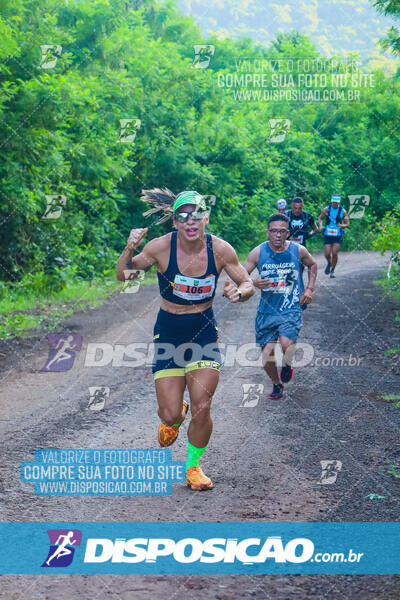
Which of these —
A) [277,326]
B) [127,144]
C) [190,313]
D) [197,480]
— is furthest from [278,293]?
[127,144]

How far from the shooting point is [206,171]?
82.6ft

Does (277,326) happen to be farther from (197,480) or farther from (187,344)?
(197,480)

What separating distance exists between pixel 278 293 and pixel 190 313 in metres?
2.77

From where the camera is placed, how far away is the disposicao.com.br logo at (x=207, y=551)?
4.25 m

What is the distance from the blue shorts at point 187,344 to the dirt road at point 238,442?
910 mm

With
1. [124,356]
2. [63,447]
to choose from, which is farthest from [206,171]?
[63,447]

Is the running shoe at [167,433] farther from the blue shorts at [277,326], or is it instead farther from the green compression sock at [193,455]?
the blue shorts at [277,326]

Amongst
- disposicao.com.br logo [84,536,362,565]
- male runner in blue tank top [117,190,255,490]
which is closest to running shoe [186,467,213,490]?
male runner in blue tank top [117,190,255,490]

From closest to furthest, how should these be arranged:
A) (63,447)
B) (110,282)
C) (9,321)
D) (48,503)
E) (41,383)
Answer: (48,503)
(63,447)
(41,383)
(9,321)
(110,282)

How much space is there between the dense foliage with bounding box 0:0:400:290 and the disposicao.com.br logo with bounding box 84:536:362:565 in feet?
34.5

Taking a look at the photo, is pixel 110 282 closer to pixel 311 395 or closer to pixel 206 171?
pixel 206 171

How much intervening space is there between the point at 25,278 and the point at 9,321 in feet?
10.7

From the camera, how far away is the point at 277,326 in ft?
26.9

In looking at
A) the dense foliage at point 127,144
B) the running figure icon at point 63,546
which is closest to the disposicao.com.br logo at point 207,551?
the running figure icon at point 63,546
